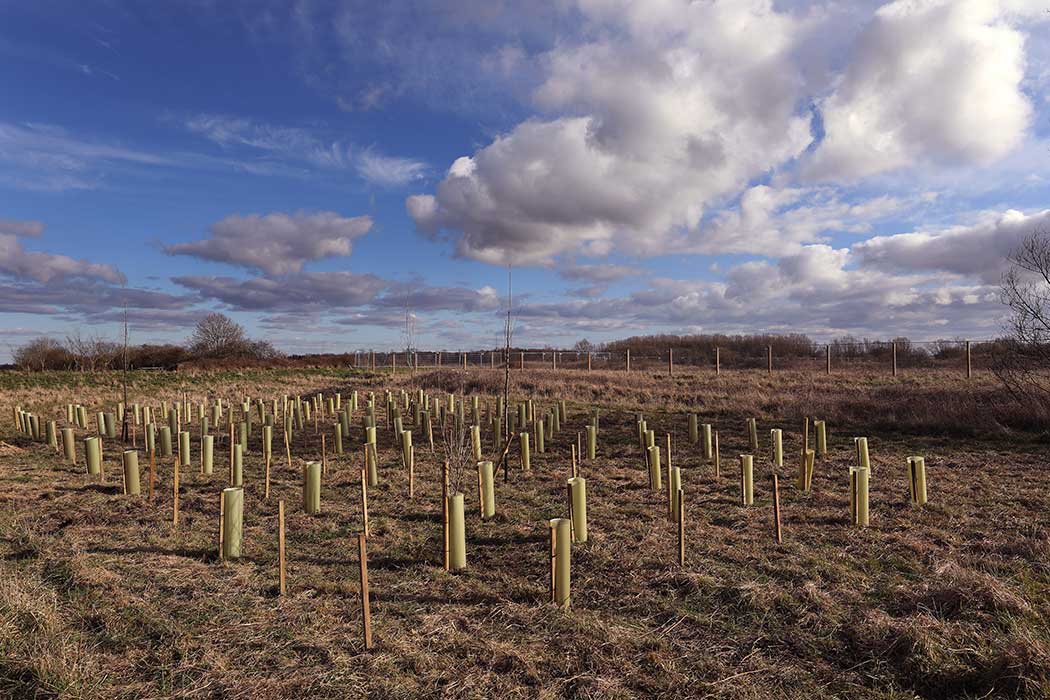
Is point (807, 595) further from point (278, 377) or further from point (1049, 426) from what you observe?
point (278, 377)

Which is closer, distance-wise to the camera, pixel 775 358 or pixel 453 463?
pixel 453 463

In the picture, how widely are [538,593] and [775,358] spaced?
104 feet

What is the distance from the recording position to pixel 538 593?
434 cm

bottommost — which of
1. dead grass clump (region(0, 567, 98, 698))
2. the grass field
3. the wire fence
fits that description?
the grass field

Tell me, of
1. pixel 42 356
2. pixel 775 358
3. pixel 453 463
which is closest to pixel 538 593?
Answer: pixel 453 463

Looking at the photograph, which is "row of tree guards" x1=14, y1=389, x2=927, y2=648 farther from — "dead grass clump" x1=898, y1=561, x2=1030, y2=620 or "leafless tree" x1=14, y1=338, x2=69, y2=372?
"leafless tree" x1=14, y1=338, x2=69, y2=372

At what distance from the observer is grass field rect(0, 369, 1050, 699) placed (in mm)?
3225

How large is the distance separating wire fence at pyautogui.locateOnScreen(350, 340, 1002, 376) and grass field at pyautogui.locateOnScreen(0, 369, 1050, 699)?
1111 cm

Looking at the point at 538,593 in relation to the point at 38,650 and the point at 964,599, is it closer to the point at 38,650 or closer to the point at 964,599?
the point at 964,599

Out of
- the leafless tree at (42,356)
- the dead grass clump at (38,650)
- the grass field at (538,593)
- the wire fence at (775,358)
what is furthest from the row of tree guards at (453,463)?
the leafless tree at (42,356)

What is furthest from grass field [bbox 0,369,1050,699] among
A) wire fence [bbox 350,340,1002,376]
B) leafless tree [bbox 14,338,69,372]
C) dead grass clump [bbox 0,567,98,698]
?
leafless tree [bbox 14,338,69,372]

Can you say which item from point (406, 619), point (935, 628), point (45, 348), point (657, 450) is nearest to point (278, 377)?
point (45, 348)

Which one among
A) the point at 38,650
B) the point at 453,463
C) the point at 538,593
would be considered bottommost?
the point at 538,593

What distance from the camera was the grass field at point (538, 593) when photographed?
322 cm
